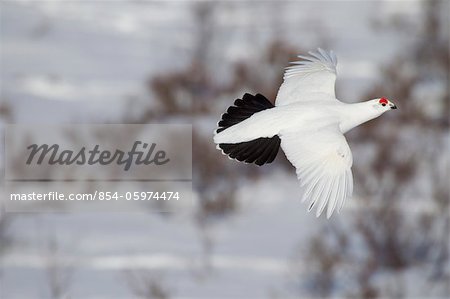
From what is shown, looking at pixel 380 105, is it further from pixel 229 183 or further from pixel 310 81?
pixel 229 183

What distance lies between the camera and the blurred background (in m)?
14.4

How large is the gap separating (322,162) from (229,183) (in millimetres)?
11734

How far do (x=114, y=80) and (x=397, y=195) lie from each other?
29.3ft

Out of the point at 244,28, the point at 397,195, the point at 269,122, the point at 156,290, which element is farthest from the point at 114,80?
the point at 269,122

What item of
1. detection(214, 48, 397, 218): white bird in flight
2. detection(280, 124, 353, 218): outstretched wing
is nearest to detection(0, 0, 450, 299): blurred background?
detection(214, 48, 397, 218): white bird in flight

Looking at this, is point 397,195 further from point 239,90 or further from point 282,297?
point 239,90

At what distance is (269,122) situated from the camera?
4.89 metres

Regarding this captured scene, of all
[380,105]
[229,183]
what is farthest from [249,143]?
[229,183]

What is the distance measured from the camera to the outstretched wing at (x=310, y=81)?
5.41 metres

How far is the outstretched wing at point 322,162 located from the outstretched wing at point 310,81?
1.49 feet

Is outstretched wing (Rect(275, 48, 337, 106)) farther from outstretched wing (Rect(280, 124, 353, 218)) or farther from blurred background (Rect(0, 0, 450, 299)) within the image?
blurred background (Rect(0, 0, 450, 299))

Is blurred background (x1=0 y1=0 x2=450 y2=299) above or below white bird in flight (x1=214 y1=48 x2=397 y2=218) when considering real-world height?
below

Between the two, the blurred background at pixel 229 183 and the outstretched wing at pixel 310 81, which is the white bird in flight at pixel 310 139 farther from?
the blurred background at pixel 229 183

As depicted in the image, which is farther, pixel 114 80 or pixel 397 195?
pixel 114 80
